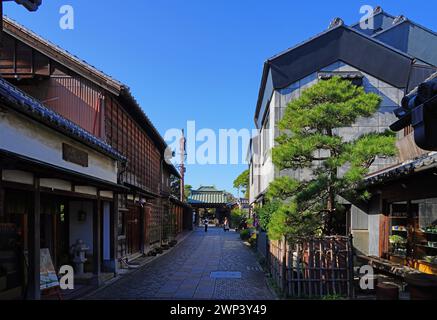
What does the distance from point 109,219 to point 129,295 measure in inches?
168

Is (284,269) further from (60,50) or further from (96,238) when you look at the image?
(60,50)

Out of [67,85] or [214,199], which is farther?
[214,199]

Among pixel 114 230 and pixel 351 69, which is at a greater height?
pixel 351 69

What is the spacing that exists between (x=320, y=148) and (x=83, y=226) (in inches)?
306

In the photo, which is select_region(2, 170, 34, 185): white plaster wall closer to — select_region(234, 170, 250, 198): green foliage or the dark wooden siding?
the dark wooden siding

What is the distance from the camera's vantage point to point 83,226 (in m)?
13.2

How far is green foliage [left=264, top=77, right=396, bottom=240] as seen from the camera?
379 inches

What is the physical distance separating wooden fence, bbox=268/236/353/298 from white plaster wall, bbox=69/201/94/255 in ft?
20.8

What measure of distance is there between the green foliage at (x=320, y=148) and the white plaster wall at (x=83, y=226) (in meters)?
6.06

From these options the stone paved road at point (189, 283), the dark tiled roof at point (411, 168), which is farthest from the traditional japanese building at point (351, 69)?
the dark tiled roof at point (411, 168)

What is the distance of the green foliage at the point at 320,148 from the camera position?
9.62 metres

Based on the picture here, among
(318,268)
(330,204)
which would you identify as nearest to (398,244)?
(330,204)
